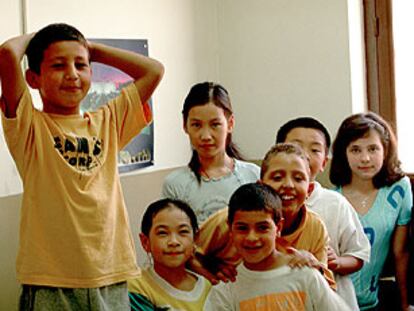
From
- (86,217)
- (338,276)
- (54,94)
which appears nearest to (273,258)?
(338,276)

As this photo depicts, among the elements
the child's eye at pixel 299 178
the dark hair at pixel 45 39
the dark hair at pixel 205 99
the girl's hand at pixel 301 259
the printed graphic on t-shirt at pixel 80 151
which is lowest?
the girl's hand at pixel 301 259

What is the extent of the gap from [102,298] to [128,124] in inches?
18.0

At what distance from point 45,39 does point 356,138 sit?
3.93 ft

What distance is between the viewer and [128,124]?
1.84 meters

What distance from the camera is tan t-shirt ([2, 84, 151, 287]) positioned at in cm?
161

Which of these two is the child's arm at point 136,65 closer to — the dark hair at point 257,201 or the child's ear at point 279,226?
the dark hair at point 257,201

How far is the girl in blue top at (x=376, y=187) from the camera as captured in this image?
239cm

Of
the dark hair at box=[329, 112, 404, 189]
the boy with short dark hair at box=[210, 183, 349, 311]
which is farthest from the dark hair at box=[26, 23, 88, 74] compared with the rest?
the dark hair at box=[329, 112, 404, 189]

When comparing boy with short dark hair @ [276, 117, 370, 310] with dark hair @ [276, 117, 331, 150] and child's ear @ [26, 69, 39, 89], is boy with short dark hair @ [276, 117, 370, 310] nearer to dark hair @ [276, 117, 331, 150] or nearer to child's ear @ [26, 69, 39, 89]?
dark hair @ [276, 117, 331, 150]

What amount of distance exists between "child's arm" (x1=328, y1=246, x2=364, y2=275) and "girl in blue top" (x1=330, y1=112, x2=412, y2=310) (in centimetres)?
33

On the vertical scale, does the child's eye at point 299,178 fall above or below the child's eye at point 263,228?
above

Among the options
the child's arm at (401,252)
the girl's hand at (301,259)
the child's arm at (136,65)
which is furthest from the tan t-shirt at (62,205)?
the child's arm at (401,252)

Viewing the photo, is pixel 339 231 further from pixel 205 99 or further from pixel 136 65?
pixel 136 65

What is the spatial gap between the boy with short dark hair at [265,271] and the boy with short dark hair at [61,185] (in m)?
0.28
